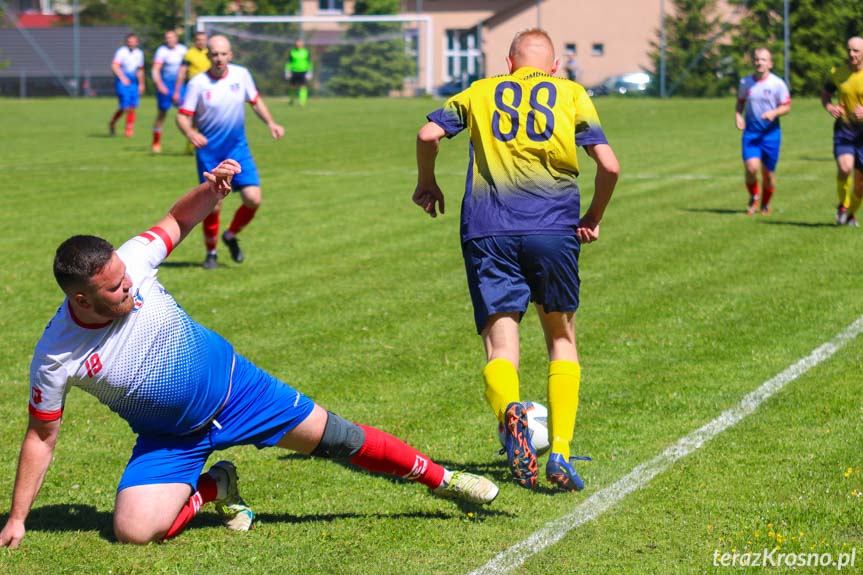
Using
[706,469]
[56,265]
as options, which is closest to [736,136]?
[706,469]

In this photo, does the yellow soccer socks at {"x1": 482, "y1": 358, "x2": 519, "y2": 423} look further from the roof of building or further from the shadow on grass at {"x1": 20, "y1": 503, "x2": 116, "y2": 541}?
the roof of building

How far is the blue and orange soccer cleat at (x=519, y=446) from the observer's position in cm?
554

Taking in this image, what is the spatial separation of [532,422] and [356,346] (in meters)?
3.09

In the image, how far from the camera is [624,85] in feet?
173

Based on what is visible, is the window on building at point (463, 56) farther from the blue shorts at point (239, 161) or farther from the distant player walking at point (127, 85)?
the blue shorts at point (239, 161)

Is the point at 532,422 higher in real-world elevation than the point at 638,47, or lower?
lower

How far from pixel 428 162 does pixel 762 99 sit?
10998 mm

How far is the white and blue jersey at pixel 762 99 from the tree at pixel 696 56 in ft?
110

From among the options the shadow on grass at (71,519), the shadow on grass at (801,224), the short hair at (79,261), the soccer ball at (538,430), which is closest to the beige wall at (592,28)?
the shadow on grass at (801,224)

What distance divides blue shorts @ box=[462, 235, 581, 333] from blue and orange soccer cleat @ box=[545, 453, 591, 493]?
0.71 metres

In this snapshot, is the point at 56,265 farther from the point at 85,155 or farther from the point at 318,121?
the point at 318,121

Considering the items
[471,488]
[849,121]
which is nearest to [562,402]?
[471,488]

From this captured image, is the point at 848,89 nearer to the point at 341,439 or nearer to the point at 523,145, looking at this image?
the point at 523,145

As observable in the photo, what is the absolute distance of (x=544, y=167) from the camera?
5.91 metres
